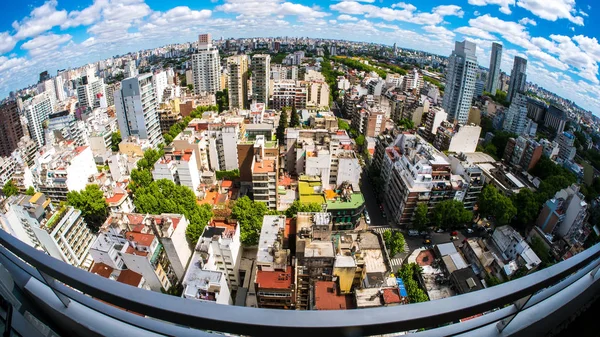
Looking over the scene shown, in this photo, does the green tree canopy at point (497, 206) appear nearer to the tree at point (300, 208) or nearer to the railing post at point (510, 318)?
the tree at point (300, 208)

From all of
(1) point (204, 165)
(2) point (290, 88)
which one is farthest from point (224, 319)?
(2) point (290, 88)

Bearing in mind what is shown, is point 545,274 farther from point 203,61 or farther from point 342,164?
point 203,61

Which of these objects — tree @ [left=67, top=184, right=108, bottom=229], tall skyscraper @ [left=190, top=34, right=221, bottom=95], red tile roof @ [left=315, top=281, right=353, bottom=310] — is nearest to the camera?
red tile roof @ [left=315, top=281, right=353, bottom=310]

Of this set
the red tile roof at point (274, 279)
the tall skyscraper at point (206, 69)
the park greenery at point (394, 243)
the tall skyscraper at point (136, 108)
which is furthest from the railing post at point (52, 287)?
the tall skyscraper at point (206, 69)

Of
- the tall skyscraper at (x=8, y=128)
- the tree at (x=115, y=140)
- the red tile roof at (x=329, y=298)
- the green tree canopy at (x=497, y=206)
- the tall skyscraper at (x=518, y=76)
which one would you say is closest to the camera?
the red tile roof at (x=329, y=298)

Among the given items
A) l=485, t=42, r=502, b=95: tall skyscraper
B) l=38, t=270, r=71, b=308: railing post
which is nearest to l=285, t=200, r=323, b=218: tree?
l=38, t=270, r=71, b=308: railing post

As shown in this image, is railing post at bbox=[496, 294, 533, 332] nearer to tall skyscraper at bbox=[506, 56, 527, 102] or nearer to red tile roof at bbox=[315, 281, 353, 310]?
red tile roof at bbox=[315, 281, 353, 310]
